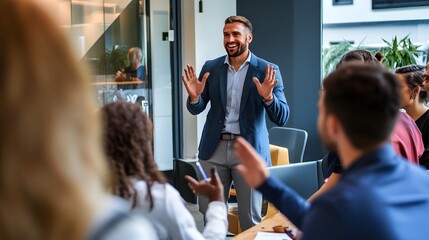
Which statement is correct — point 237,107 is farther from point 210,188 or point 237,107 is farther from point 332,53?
point 332,53

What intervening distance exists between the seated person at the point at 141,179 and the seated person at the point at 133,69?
4.68 meters

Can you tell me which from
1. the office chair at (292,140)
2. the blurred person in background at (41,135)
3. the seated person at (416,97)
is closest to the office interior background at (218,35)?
the office chair at (292,140)

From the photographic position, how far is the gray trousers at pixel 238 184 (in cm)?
434

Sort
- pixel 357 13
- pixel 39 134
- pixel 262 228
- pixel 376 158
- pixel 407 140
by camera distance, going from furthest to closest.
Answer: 1. pixel 357 13
2. pixel 407 140
3. pixel 262 228
4. pixel 376 158
5. pixel 39 134

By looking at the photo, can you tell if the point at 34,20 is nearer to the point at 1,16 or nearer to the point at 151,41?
the point at 1,16

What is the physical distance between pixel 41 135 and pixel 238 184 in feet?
11.8

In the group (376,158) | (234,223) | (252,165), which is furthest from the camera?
(234,223)

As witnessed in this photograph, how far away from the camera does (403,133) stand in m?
2.98

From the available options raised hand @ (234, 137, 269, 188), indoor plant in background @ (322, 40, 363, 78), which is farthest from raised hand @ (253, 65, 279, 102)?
indoor plant in background @ (322, 40, 363, 78)

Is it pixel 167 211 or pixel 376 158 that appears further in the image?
pixel 167 211

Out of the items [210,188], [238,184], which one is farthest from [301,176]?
[210,188]

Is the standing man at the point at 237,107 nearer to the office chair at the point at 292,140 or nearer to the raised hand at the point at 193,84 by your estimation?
the raised hand at the point at 193,84

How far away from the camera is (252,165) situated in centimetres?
186

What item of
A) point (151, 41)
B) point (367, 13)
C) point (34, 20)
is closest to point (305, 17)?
point (367, 13)
